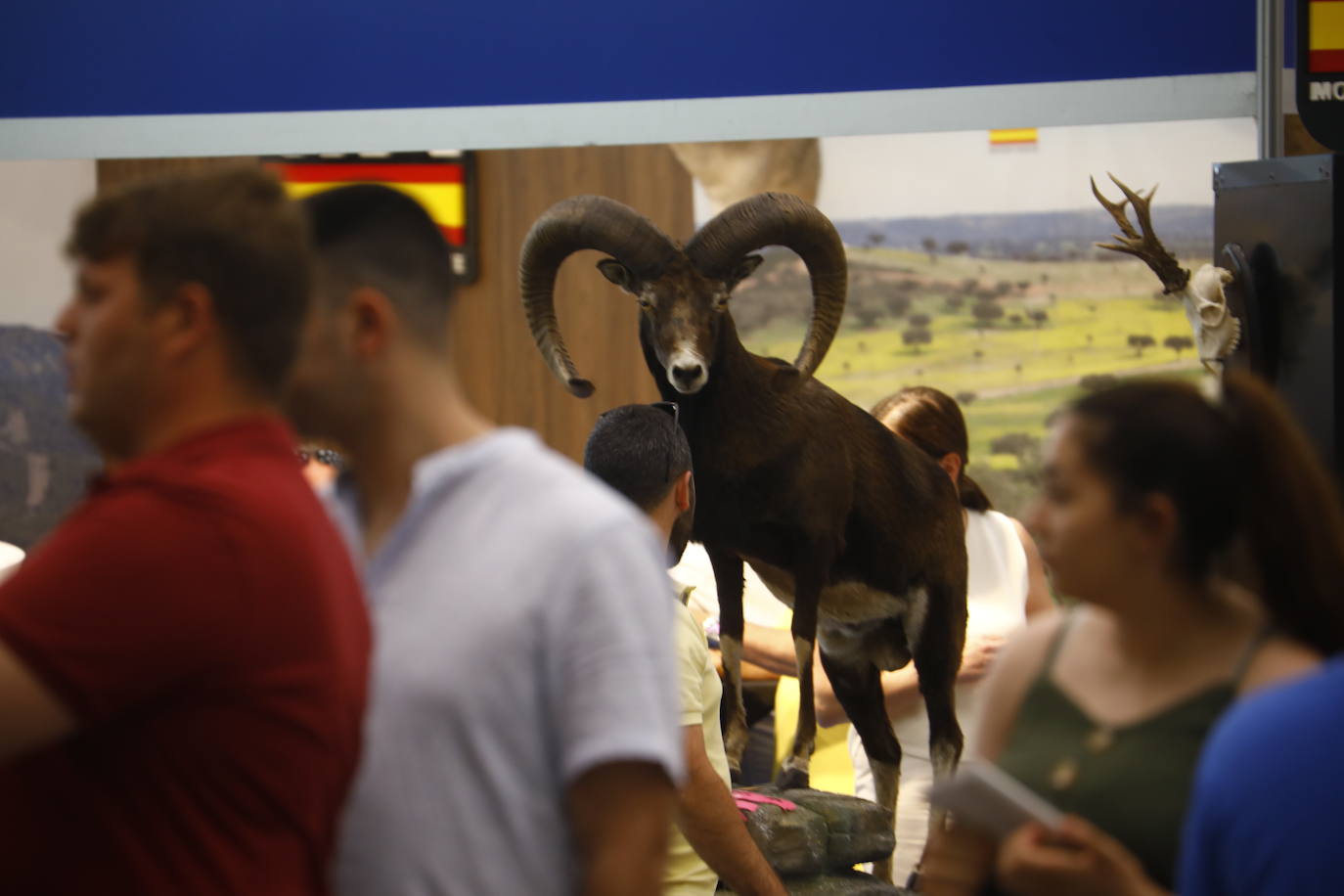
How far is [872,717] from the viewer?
343 cm

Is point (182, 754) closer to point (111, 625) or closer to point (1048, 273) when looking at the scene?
point (111, 625)

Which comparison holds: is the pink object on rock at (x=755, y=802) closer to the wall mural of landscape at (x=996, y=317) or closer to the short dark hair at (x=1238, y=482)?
the short dark hair at (x=1238, y=482)

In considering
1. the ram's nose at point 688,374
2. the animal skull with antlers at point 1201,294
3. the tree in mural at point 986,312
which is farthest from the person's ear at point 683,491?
the tree in mural at point 986,312

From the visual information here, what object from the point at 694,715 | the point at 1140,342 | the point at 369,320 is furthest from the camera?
the point at 1140,342

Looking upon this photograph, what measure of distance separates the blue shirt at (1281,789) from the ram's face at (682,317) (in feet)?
5.92

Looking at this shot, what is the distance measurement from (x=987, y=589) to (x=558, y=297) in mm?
1872

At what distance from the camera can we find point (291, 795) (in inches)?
50.6

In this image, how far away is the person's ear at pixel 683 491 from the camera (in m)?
2.90

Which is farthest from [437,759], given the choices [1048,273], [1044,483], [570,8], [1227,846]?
[1048,273]

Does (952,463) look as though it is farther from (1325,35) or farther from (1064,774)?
(1064,774)

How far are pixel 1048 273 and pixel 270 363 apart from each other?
4.46 m

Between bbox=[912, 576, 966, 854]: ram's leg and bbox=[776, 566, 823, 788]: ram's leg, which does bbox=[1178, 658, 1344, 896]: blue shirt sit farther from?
bbox=[912, 576, 966, 854]: ram's leg

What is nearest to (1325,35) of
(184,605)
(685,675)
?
(685,675)

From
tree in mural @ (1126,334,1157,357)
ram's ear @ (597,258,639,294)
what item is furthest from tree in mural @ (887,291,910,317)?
ram's ear @ (597,258,639,294)
